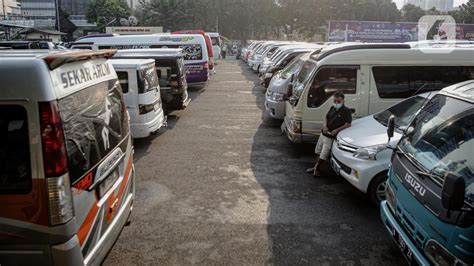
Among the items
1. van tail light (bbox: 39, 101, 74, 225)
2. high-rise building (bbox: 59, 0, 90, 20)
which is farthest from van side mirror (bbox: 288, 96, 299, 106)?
high-rise building (bbox: 59, 0, 90, 20)

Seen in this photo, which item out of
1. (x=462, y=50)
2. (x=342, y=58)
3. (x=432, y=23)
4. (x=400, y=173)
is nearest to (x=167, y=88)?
(x=342, y=58)

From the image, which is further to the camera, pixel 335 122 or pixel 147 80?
pixel 147 80

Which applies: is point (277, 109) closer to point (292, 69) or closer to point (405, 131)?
point (292, 69)

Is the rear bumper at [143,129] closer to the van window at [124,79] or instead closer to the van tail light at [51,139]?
the van window at [124,79]

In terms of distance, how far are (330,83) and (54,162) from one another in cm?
564

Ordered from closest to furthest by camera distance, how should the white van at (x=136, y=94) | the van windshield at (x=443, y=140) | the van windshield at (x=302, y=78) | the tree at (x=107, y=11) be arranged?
the van windshield at (x=443, y=140) → the van windshield at (x=302, y=78) → the white van at (x=136, y=94) → the tree at (x=107, y=11)

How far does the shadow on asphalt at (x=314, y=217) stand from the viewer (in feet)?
14.2

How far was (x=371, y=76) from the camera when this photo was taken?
741cm

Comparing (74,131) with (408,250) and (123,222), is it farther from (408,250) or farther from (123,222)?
(408,250)

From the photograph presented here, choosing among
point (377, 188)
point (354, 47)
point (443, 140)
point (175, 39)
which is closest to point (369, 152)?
point (377, 188)

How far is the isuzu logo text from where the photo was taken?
11.1 feet

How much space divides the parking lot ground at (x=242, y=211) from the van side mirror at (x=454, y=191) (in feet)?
5.13

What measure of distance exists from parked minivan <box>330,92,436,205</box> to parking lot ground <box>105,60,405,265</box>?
387 mm

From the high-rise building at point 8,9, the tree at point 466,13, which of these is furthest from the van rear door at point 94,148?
the high-rise building at point 8,9
